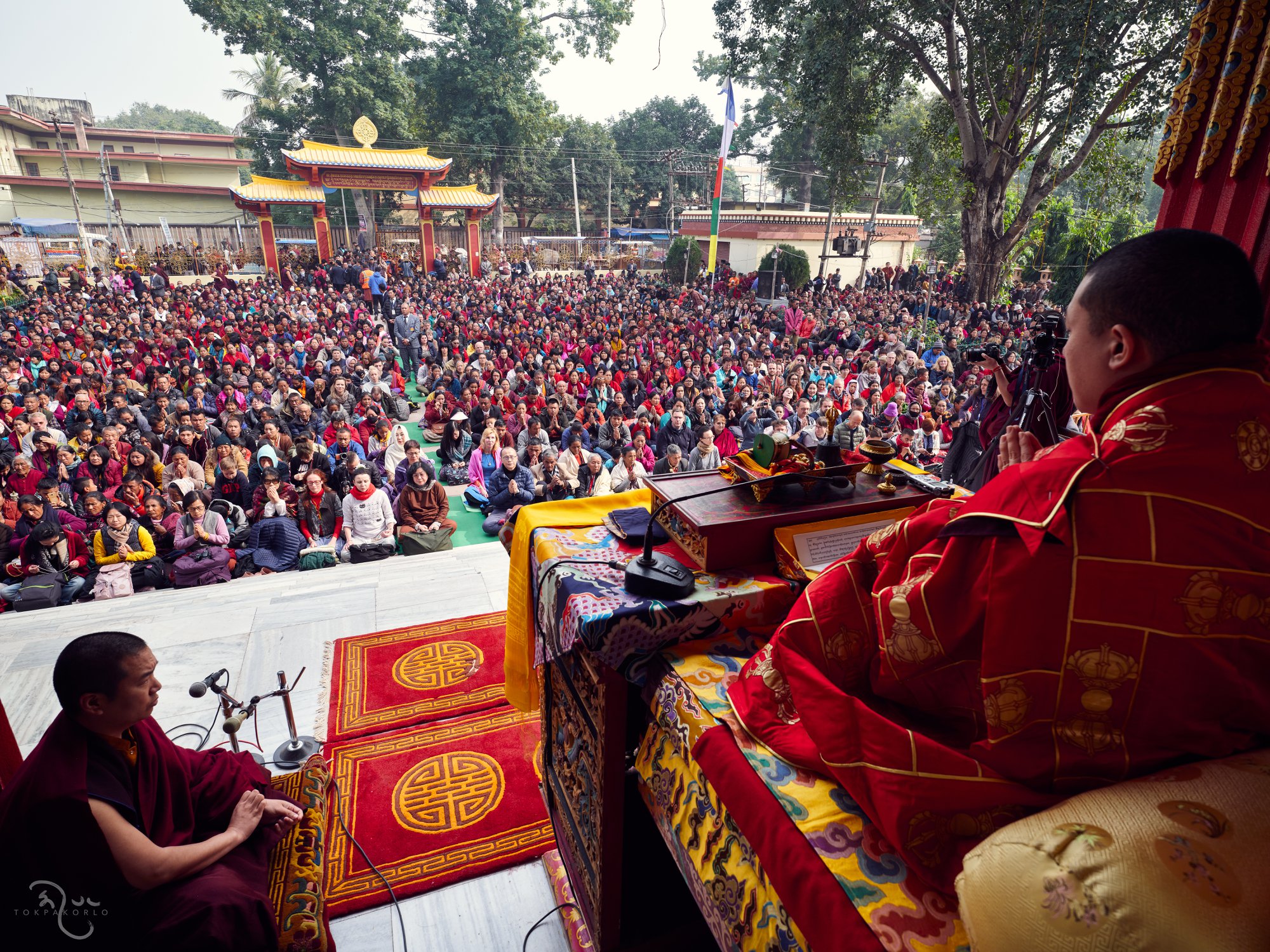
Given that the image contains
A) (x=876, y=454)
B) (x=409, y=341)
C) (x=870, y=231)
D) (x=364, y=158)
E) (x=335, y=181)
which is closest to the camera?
(x=876, y=454)

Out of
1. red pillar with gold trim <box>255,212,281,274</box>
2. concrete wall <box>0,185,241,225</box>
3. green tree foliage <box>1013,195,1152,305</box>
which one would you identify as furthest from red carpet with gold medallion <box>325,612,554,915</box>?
concrete wall <box>0,185,241,225</box>

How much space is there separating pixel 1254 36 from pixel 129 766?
3291 mm

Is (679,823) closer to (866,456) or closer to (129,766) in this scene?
(866,456)

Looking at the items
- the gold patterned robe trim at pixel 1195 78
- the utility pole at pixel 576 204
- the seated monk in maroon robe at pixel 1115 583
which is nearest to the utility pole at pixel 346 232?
the utility pole at pixel 576 204

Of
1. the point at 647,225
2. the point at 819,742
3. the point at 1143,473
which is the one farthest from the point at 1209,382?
the point at 647,225

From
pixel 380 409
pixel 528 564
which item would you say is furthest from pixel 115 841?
pixel 380 409

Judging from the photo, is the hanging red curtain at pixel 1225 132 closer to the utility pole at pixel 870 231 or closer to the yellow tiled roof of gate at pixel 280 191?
the utility pole at pixel 870 231

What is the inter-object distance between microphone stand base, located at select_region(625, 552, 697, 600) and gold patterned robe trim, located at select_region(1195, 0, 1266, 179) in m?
1.86

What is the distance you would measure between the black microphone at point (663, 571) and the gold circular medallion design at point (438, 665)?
2.22 m

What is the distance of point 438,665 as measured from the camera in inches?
136

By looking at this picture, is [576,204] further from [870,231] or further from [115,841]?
[115,841]

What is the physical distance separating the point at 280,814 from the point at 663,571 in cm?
131

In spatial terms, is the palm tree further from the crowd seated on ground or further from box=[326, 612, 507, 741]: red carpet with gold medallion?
box=[326, 612, 507, 741]: red carpet with gold medallion

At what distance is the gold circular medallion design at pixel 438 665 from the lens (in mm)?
3316
